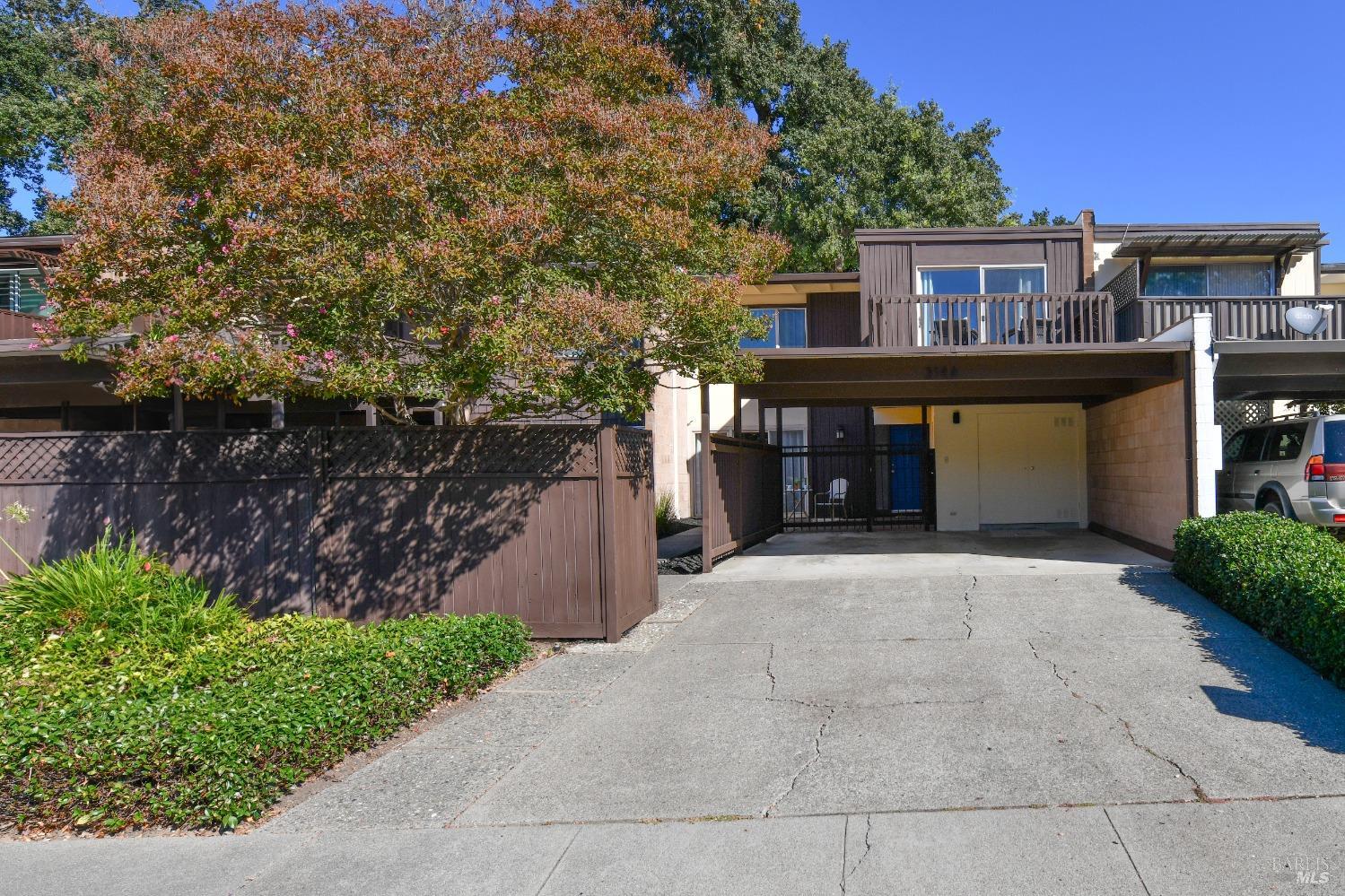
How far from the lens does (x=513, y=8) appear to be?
26.2 feet

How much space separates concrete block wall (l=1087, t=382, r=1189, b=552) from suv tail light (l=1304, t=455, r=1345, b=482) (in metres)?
1.39

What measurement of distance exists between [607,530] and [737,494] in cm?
579

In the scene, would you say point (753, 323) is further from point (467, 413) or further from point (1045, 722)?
point (1045, 722)

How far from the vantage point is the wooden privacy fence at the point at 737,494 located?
1174cm

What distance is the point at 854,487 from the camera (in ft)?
63.5

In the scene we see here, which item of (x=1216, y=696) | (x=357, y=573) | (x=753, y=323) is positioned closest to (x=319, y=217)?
(x=357, y=573)

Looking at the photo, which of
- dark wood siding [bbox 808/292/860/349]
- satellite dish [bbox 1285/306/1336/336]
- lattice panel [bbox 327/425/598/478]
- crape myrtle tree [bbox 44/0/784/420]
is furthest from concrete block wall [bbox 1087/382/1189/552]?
lattice panel [bbox 327/425/598/478]

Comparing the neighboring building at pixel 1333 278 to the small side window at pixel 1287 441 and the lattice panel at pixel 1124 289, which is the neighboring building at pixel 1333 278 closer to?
the lattice panel at pixel 1124 289

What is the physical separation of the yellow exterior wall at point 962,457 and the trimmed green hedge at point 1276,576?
21.6 ft

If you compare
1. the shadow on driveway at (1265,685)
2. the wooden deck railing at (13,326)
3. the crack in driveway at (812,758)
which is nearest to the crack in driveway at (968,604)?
the shadow on driveway at (1265,685)

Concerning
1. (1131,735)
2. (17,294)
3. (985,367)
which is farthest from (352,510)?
(17,294)

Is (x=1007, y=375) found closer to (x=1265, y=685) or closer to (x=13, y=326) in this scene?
(x=1265, y=685)

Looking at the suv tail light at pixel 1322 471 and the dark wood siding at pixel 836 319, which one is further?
the dark wood siding at pixel 836 319

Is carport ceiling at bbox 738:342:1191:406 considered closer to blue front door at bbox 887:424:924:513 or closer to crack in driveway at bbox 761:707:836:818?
blue front door at bbox 887:424:924:513
